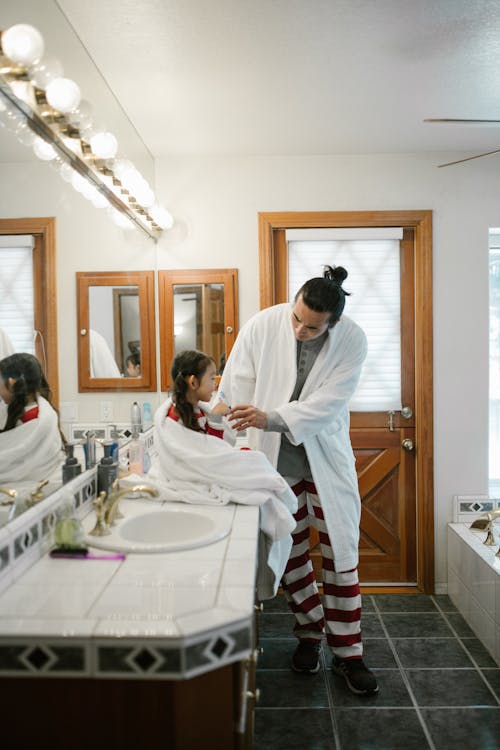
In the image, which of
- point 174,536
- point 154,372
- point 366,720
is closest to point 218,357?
point 154,372

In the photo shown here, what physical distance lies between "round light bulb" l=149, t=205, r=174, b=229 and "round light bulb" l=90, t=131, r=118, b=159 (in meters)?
0.70

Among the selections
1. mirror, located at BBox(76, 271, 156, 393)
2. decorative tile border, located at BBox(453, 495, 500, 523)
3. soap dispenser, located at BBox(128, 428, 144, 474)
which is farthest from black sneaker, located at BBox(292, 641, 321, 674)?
mirror, located at BBox(76, 271, 156, 393)

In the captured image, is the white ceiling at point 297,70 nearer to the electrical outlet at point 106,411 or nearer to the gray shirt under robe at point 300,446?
the gray shirt under robe at point 300,446

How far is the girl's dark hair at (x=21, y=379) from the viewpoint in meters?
1.43

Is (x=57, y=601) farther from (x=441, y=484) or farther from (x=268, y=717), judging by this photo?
(x=441, y=484)

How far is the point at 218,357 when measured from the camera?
3.18 m

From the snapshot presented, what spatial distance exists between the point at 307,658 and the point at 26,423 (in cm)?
152

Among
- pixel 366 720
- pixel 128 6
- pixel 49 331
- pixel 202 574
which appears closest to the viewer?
pixel 202 574

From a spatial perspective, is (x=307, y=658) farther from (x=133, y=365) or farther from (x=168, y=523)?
(x=133, y=365)

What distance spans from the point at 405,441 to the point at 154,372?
53.4 inches

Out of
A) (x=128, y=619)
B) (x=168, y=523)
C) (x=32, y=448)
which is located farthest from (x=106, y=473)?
(x=128, y=619)

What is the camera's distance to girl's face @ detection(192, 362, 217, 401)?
209 centimetres

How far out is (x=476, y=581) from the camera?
276cm

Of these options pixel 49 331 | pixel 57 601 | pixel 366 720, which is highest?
pixel 49 331
